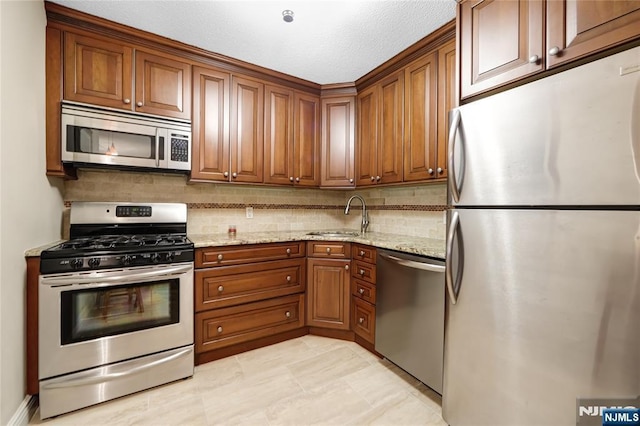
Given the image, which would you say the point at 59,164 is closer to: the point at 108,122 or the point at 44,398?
the point at 108,122

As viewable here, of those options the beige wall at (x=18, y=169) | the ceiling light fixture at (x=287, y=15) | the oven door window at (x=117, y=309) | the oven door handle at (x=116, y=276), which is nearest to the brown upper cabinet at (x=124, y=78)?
the beige wall at (x=18, y=169)

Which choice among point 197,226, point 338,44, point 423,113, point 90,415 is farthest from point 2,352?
point 423,113

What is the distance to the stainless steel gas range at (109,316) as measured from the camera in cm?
161

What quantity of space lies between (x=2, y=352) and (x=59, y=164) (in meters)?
1.17

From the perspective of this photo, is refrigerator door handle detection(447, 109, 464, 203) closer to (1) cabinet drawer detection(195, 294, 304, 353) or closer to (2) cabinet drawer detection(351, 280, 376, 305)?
(2) cabinet drawer detection(351, 280, 376, 305)

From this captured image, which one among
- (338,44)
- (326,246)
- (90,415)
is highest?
(338,44)

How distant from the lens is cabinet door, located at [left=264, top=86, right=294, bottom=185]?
8.82 ft

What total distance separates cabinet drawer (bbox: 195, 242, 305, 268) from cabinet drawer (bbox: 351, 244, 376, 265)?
0.47 metres

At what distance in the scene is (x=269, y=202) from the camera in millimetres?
3061

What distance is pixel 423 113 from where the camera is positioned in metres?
2.19

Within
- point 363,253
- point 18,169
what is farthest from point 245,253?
point 18,169

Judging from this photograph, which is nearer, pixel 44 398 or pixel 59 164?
pixel 44 398

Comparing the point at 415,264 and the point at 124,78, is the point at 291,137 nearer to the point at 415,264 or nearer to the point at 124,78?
the point at 124,78

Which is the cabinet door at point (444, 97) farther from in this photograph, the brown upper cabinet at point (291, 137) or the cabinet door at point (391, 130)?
the brown upper cabinet at point (291, 137)
